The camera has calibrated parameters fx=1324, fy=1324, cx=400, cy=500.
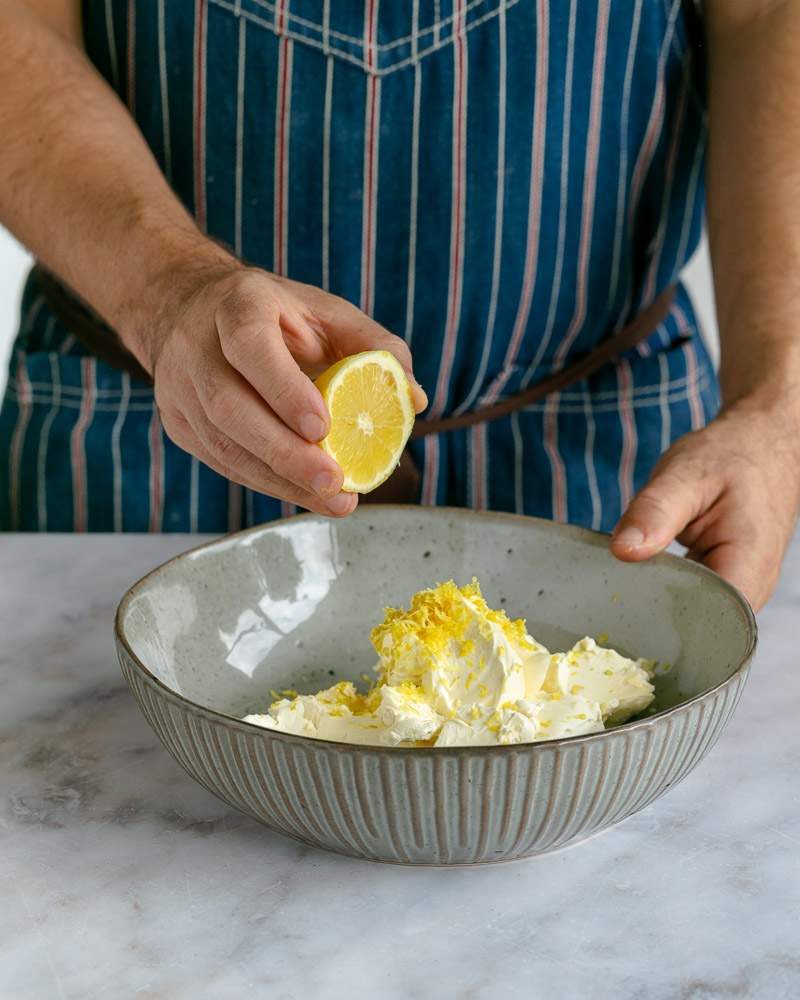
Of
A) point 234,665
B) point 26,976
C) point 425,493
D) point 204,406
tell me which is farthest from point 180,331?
point 425,493

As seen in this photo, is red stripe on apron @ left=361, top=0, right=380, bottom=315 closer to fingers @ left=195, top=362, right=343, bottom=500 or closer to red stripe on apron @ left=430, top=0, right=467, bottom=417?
red stripe on apron @ left=430, top=0, right=467, bottom=417

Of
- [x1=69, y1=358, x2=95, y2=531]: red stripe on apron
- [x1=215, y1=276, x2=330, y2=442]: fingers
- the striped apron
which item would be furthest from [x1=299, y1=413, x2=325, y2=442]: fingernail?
[x1=69, y1=358, x2=95, y2=531]: red stripe on apron

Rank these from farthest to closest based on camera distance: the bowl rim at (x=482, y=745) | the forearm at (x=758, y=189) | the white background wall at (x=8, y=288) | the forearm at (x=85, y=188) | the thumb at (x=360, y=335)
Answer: the white background wall at (x=8, y=288), the forearm at (x=758, y=189), the forearm at (x=85, y=188), the thumb at (x=360, y=335), the bowl rim at (x=482, y=745)

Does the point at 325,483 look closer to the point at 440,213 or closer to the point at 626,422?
the point at 440,213

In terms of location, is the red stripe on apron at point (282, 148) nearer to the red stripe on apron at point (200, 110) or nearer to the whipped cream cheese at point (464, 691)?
the red stripe on apron at point (200, 110)

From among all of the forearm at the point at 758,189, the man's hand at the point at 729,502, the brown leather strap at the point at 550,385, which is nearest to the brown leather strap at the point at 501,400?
the brown leather strap at the point at 550,385

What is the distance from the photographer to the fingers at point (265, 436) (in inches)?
33.6

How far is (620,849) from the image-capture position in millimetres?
798

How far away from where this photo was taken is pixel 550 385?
4.59 ft

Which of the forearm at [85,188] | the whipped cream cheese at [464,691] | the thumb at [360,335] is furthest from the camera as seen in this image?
the forearm at [85,188]

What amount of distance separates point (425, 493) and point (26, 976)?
2.60 ft

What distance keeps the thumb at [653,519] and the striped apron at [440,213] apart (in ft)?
1.27

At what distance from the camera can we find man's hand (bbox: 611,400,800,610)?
0.98 m

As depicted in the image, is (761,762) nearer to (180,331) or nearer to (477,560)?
(477,560)
